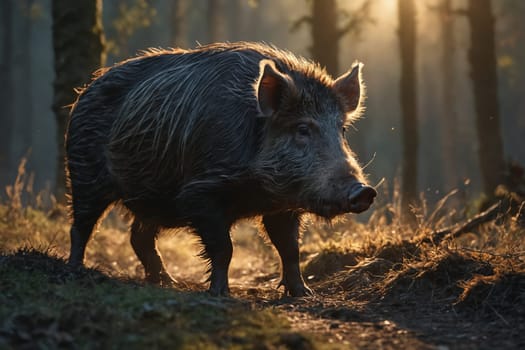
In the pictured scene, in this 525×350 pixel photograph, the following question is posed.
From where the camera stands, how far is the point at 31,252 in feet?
18.6

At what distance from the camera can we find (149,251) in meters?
7.39

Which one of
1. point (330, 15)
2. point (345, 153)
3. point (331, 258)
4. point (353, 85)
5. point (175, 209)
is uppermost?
point (330, 15)

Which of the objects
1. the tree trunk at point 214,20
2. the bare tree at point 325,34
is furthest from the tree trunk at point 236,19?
the bare tree at point 325,34

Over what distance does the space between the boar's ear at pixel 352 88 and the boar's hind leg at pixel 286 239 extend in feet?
3.52

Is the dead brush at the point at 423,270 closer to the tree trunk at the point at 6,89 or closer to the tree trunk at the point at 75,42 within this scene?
the tree trunk at the point at 75,42

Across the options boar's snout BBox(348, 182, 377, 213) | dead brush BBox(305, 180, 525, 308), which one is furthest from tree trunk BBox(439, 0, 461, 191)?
boar's snout BBox(348, 182, 377, 213)

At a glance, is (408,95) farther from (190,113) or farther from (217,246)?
(217,246)

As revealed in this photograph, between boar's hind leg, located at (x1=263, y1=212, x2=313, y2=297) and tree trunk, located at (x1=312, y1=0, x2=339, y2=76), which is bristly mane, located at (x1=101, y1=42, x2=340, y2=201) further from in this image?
tree trunk, located at (x1=312, y1=0, x2=339, y2=76)

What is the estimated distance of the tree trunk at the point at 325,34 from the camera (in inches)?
495

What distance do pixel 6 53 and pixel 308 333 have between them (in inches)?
1102

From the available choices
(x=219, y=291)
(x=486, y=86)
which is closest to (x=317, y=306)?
(x=219, y=291)

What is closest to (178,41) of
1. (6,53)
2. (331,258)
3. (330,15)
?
(6,53)

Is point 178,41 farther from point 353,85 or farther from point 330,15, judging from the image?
point 353,85

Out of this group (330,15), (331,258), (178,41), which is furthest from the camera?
(178,41)
